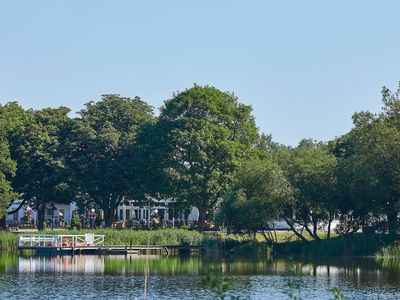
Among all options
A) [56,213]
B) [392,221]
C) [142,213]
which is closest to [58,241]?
[392,221]

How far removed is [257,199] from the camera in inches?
2751

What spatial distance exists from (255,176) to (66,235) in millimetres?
16263

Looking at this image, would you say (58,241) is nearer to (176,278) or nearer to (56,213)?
(176,278)

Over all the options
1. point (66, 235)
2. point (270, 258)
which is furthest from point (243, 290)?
point (66, 235)

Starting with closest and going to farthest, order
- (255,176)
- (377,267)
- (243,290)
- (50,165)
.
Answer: (243,290)
(377,267)
(255,176)
(50,165)

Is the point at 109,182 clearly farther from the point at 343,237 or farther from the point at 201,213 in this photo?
the point at 343,237

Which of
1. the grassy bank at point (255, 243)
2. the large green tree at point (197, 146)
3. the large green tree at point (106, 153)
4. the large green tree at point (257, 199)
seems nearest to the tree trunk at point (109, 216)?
the large green tree at point (106, 153)

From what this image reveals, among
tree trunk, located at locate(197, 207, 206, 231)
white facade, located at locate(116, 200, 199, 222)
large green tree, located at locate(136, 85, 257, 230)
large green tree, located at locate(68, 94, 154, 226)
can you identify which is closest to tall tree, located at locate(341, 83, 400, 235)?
large green tree, located at locate(136, 85, 257, 230)

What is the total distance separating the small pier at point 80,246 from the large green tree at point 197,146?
846 centimetres

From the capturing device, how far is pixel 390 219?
68312mm

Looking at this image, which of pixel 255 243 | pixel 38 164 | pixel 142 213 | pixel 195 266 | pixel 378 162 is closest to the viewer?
pixel 195 266

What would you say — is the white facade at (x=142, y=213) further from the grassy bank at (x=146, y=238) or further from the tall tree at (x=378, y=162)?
the tall tree at (x=378, y=162)

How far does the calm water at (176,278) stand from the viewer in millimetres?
42875

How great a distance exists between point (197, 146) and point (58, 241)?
651 inches
